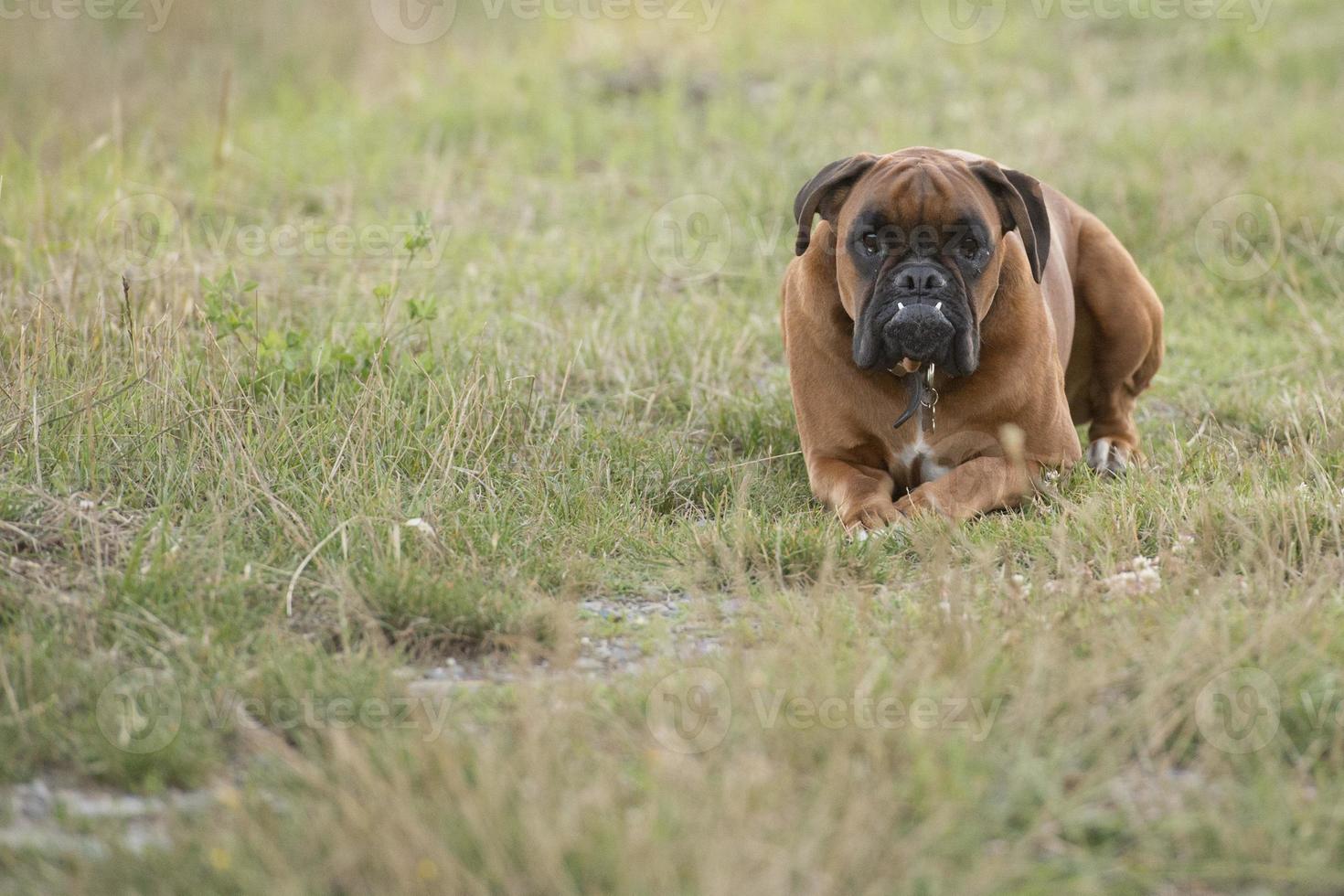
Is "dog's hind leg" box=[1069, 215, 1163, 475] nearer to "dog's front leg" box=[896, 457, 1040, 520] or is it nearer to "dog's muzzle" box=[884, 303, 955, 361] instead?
"dog's front leg" box=[896, 457, 1040, 520]

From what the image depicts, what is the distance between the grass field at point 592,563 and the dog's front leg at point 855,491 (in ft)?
0.33

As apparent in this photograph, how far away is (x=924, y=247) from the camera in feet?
12.9

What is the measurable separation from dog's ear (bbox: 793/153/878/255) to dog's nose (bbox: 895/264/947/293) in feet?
1.25

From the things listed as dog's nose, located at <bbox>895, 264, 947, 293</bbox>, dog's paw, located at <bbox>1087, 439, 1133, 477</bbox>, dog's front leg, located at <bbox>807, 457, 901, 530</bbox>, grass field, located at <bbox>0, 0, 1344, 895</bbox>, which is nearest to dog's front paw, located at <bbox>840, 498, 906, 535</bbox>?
dog's front leg, located at <bbox>807, 457, 901, 530</bbox>

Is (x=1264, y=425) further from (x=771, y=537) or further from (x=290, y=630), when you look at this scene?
(x=290, y=630)

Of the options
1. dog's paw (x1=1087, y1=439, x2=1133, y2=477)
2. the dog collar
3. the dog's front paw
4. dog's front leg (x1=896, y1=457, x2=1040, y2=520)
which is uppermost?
the dog collar

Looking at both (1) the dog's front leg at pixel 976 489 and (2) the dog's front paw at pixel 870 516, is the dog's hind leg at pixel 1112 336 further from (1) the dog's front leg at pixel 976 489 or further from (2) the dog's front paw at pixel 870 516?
(2) the dog's front paw at pixel 870 516

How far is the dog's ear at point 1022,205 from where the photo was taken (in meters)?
4.05

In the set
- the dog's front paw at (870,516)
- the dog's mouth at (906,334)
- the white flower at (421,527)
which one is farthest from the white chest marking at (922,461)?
the white flower at (421,527)

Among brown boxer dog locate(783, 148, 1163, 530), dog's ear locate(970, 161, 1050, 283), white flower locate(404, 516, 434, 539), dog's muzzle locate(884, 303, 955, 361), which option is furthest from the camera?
dog's ear locate(970, 161, 1050, 283)

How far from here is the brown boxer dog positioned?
392cm

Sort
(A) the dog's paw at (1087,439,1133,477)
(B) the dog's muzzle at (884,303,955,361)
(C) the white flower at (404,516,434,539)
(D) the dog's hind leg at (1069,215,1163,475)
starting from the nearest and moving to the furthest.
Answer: (C) the white flower at (404,516,434,539) → (B) the dog's muzzle at (884,303,955,361) → (A) the dog's paw at (1087,439,1133,477) → (D) the dog's hind leg at (1069,215,1163,475)

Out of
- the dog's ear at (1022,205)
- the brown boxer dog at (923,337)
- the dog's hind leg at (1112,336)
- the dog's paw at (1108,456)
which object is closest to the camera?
the brown boxer dog at (923,337)

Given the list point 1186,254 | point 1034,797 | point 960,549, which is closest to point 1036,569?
point 960,549
